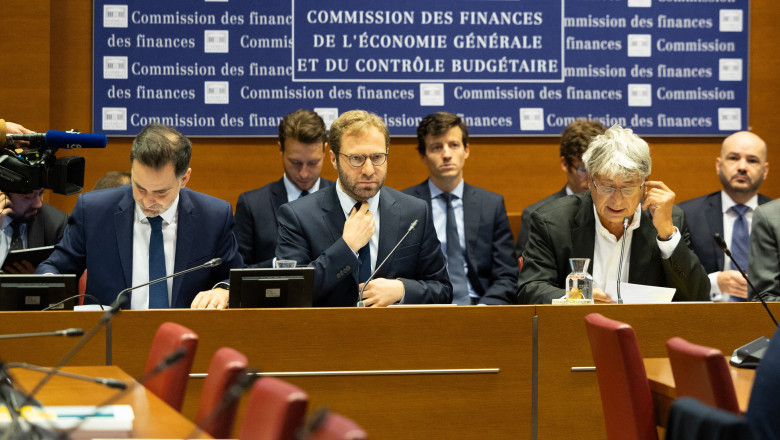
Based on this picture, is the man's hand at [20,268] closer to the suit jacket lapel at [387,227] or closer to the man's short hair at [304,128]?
the suit jacket lapel at [387,227]

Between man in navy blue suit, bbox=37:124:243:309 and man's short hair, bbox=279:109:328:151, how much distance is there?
1.14 metres

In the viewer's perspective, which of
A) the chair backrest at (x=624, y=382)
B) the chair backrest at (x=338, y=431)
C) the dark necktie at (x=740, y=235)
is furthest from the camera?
the dark necktie at (x=740, y=235)

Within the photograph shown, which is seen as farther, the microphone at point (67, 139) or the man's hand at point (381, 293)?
the man's hand at point (381, 293)

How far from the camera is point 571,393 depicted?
129 inches

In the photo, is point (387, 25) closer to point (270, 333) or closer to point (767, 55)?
point (767, 55)

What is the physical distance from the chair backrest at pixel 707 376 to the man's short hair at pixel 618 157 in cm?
159

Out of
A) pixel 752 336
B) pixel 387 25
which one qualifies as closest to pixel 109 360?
pixel 752 336

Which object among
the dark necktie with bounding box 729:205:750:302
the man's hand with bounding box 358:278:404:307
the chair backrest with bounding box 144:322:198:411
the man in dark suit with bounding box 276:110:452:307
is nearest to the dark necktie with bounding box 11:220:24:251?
the man in dark suit with bounding box 276:110:452:307

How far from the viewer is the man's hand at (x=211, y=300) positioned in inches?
135

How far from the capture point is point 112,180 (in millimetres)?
5074

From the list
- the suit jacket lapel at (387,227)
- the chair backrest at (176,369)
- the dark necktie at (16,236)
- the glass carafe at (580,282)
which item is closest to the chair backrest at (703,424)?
the chair backrest at (176,369)

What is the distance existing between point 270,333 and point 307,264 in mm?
699

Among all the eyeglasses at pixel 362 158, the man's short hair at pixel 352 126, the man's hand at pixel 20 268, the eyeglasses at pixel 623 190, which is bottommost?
the man's hand at pixel 20 268

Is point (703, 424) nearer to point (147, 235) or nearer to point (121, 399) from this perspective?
point (121, 399)
